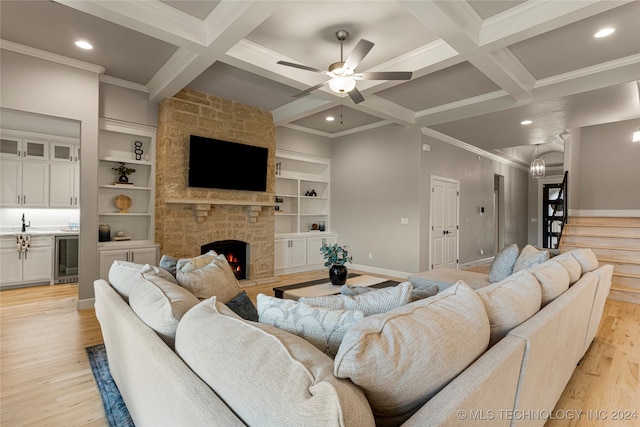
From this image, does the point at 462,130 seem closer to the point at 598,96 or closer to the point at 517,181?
the point at 598,96

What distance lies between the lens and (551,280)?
74.2 inches

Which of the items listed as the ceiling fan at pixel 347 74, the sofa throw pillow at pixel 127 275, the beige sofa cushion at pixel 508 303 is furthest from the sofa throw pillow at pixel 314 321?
the ceiling fan at pixel 347 74

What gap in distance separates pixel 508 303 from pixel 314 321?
35.7 inches

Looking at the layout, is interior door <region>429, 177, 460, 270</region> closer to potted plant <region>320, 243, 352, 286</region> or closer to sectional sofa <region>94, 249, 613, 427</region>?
potted plant <region>320, 243, 352, 286</region>

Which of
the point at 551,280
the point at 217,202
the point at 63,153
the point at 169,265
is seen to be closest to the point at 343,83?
the point at 169,265

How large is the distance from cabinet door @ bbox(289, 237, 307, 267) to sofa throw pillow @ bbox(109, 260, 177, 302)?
4.38 m

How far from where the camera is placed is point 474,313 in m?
1.14

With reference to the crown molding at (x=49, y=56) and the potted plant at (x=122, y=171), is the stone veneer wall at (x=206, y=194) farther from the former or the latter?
the crown molding at (x=49, y=56)

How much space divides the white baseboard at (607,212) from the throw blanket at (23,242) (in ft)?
32.9

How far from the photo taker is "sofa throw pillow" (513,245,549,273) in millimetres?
3022

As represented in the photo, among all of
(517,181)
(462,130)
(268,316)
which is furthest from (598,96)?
(517,181)

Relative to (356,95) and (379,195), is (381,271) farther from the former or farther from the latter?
(356,95)

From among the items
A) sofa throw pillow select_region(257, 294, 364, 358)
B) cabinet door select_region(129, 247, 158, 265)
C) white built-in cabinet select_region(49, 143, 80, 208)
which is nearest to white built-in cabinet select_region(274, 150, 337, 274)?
cabinet door select_region(129, 247, 158, 265)

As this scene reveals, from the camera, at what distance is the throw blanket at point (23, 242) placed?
4902 millimetres
